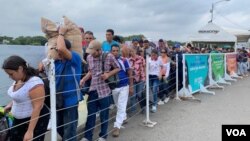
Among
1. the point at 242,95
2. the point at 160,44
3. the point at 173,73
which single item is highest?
the point at 160,44

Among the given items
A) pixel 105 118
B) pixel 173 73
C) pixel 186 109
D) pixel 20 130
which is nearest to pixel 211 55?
pixel 173 73

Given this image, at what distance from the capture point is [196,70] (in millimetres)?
11594

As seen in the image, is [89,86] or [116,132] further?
[116,132]

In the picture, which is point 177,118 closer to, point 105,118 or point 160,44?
point 105,118

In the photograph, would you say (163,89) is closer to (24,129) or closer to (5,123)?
(5,123)

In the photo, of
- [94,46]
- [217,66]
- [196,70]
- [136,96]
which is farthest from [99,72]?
[217,66]

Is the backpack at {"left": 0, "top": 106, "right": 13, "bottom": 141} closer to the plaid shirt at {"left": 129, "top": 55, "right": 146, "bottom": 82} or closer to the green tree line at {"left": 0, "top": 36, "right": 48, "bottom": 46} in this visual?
the green tree line at {"left": 0, "top": 36, "right": 48, "bottom": 46}

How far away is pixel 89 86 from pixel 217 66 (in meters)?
9.79

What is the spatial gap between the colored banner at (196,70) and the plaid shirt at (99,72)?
548 centimetres

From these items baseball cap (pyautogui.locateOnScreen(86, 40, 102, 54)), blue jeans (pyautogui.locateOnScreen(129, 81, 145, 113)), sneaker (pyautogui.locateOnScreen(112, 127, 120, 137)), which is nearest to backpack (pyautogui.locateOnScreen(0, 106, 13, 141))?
baseball cap (pyautogui.locateOnScreen(86, 40, 102, 54))

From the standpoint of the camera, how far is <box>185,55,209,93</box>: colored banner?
10969mm

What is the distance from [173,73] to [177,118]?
3150 millimetres

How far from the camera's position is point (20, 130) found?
3828 millimetres

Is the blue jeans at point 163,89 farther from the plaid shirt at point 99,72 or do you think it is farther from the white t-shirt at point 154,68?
the plaid shirt at point 99,72
